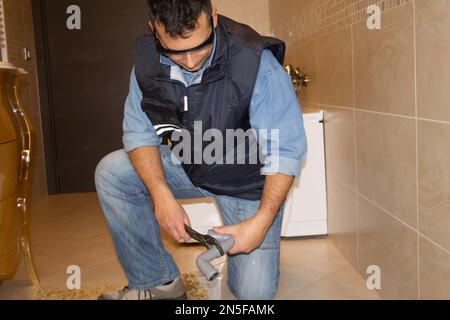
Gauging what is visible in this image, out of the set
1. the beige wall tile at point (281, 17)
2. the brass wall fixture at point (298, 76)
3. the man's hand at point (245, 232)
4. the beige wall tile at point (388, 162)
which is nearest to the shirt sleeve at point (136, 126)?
the man's hand at point (245, 232)

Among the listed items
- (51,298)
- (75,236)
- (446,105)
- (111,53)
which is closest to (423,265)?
(446,105)

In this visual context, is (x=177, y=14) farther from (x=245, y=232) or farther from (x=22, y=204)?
(x=22, y=204)

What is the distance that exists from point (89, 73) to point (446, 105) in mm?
2596

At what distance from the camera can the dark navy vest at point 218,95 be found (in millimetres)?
1258

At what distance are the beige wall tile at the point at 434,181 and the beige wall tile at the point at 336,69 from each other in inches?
21.0

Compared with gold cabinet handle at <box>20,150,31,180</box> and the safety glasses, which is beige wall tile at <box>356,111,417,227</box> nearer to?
the safety glasses

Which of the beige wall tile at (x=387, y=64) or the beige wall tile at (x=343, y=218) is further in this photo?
the beige wall tile at (x=343, y=218)

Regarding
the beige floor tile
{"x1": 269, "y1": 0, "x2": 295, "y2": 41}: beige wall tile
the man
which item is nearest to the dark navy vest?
the man

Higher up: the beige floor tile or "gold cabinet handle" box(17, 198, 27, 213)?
"gold cabinet handle" box(17, 198, 27, 213)

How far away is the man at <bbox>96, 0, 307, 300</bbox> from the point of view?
46.7 inches

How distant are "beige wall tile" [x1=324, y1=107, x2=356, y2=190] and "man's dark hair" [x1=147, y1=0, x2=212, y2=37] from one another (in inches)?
31.3

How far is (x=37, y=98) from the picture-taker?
329 cm

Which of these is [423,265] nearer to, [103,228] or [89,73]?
[103,228]

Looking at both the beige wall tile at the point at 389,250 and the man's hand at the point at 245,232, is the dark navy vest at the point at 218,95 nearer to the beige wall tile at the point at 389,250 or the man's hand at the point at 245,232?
the man's hand at the point at 245,232
